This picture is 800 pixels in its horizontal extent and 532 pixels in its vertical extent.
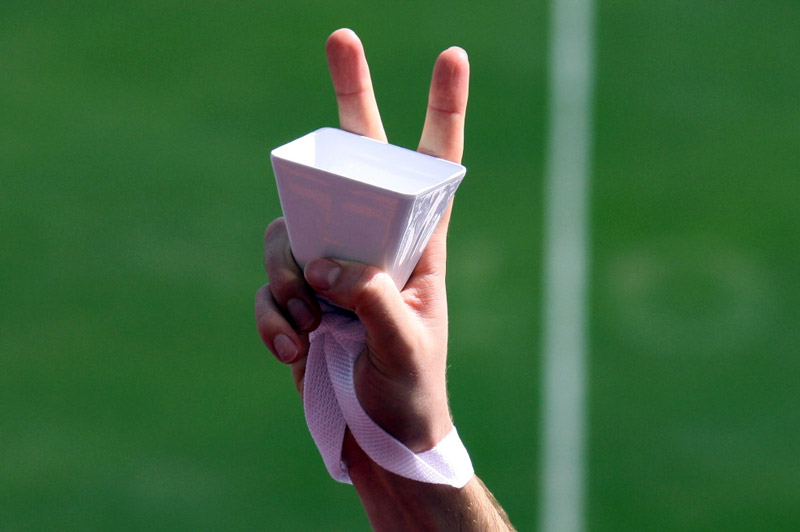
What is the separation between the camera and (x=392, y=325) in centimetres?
131

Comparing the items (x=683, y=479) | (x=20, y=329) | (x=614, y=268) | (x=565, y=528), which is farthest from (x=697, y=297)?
(x=20, y=329)

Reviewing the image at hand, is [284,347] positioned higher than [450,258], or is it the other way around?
[284,347]

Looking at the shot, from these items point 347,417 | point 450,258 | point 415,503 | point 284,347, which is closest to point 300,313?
point 284,347

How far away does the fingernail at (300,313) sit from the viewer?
1.33 m

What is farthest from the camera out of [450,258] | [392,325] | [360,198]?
[450,258]

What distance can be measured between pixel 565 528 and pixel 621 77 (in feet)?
4.71

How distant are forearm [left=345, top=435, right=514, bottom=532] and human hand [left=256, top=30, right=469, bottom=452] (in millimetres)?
46

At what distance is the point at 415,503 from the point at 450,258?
2.01 metres

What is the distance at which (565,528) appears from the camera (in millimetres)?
3096

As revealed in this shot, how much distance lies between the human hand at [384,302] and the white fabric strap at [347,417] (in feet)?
0.05

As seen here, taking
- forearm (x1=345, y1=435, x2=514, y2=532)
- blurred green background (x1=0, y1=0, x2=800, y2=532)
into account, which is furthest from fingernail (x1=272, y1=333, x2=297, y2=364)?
blurred green background (x1=0, y1=0, x2=800, y2=532)

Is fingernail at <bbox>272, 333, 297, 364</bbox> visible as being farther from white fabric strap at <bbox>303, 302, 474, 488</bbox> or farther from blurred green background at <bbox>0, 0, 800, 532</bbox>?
blurred green background at <bbox>0, 0, 800, 532</bbox>

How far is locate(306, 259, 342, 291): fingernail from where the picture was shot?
125cm

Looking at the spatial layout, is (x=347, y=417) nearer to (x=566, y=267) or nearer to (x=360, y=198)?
(x=360, y=198)
